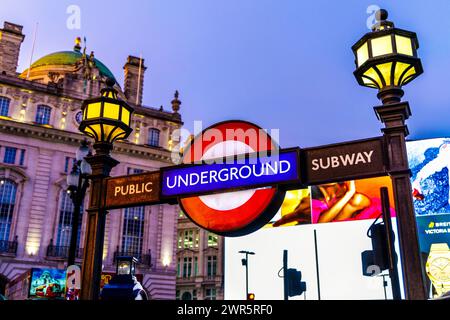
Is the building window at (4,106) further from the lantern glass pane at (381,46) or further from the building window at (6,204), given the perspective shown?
the lantern glass pane at (381,46)

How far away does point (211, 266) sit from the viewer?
71500 millimetres

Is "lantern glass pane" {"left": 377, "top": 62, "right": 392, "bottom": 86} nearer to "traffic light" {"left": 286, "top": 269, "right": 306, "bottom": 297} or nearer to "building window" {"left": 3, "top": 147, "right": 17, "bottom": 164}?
"traffic light" {"left": 286, "top": 269, "right": 306, "bottom": 297}

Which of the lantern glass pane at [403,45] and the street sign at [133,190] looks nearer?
the lantern glass pane at [403,45]

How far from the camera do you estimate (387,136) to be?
14.7 ft

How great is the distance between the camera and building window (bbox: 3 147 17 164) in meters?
41.8

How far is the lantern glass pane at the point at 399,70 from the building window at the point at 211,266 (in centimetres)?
6849

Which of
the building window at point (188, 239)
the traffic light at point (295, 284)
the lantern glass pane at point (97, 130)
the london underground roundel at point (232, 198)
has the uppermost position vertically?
the building window at point (188, 239)

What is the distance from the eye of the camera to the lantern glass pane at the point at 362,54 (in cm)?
479

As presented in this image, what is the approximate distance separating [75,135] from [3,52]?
11680mm

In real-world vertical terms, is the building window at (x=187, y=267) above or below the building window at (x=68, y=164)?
below

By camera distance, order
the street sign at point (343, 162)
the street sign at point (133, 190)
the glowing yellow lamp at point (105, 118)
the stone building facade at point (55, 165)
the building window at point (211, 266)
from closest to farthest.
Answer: the street sign at point (343, 162) → the street sign at point (133, 190) → the glowing yellow lamp at point (105, 118) → the stone building facade at point (55, 165) → the building window at point (211, 266)

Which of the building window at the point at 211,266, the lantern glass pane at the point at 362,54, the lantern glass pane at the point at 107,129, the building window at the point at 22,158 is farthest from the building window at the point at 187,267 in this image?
the lantern glass pane at the point at 362,54
